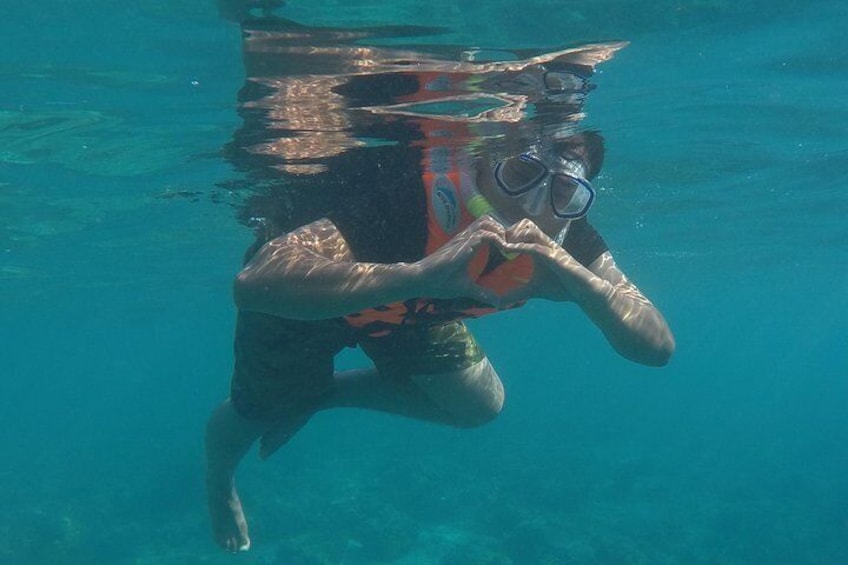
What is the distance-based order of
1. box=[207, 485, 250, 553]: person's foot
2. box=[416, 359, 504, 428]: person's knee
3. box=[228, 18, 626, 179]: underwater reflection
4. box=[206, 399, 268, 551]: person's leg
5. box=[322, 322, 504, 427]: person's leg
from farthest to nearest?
box=[207, 485, 250, 553]: person's foot → box=[228, 18, 626, 179]: underwater reflection → box=[206, 399, 268, 551]: person's leg → box=[416, 359, 504, 428]: person's knee → box=[322, 322, 504, 427]: person's leg

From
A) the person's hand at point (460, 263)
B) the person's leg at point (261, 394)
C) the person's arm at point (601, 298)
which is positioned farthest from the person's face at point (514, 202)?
the person's leg at point (261, 394)

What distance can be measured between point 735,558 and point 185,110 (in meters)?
16.9

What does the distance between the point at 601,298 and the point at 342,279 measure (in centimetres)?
195

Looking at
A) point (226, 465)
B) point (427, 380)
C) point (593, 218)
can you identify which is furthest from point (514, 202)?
point (593, 218)

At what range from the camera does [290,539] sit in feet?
59.8

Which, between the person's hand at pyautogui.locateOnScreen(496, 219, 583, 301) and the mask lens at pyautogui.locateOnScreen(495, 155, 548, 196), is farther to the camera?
the mask lens at pyautogui.locateOnScreen(495, 155, 548, 196)

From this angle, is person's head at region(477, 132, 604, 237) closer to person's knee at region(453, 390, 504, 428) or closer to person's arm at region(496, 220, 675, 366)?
person's arm at region(496, 220, 675, 366)

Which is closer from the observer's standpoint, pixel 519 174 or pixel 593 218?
pixel 519 174

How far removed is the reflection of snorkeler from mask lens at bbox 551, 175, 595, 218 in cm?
1

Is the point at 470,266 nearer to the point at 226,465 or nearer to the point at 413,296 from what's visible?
the point at 413,296

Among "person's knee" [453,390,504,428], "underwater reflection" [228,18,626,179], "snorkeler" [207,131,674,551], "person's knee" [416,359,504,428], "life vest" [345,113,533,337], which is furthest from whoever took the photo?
"underwater reflection" [228,18,626,179]

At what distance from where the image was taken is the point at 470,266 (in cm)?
478

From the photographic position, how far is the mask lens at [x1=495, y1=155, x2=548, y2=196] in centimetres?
559

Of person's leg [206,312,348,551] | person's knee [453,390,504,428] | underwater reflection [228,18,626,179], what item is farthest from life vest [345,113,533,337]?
underwater reflection [228,18,626,179]
